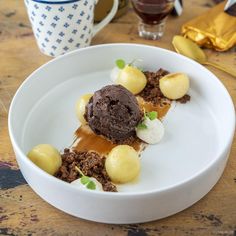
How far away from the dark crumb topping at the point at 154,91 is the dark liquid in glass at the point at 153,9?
0.67 feet

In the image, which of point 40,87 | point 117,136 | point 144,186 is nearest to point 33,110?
point 40,87

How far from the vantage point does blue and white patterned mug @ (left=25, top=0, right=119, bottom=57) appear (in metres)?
1.13

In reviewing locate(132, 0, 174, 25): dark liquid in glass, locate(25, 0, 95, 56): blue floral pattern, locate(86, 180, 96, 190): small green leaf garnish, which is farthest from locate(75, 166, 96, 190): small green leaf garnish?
locate(132, 0, 174, 25): dark liquid in glass

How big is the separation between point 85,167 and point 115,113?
0.13m

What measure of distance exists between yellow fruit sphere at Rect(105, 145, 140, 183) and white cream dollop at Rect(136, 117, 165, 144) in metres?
0.09

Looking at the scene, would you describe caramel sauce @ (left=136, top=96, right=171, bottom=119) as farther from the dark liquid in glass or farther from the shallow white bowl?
the dark liquid in glass

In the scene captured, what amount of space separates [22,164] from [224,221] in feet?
1.17

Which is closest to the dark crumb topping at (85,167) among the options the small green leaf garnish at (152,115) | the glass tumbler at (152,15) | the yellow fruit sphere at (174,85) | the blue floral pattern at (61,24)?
the small green leaf garnish at (152,115)

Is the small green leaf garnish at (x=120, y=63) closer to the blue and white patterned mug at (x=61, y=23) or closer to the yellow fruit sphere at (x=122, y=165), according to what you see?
the blue and white patterned mug at (x=61, y=23)

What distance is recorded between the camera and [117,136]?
966mm

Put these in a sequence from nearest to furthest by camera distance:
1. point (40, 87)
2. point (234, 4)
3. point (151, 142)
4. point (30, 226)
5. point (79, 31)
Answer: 1. point (30, 226)
2. point (151, 142)
3. point (40, 87)
4. point (79, 31)
5. point (234, 4)

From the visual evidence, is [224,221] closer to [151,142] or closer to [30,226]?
[151,142]

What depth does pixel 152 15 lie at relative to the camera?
1266 mm

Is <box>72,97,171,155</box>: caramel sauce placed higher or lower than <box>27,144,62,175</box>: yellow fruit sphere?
lower
